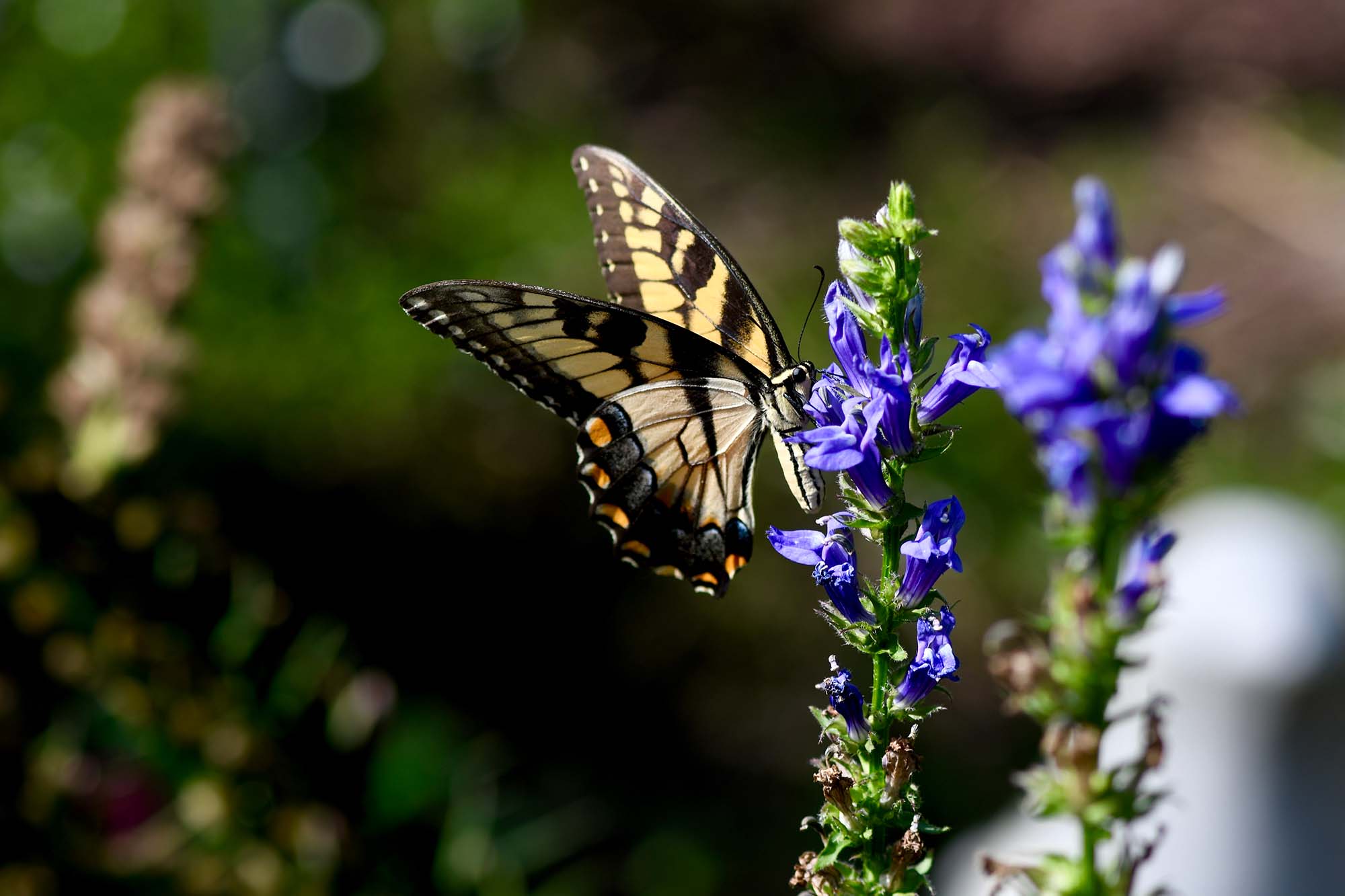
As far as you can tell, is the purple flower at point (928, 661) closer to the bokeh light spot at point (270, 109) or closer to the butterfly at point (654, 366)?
the butterfly at point (654, 366)

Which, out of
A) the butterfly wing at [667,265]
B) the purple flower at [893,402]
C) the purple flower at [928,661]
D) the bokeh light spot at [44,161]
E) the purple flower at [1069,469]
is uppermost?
the bokeh light spot at [44,161]

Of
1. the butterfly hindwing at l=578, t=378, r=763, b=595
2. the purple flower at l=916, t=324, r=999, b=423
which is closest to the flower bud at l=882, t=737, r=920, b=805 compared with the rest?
the purple flower at l=916, t=324, r=999, b=423

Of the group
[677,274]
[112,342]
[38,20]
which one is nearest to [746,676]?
[677,274]

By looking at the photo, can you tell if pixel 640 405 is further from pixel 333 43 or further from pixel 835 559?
pixel 333 43

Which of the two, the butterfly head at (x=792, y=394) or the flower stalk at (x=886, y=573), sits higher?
the butterfly head at (x=792, y=394)

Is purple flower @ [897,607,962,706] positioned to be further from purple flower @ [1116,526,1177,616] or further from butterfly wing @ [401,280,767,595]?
butterfly wing @ [401,280,767,595]

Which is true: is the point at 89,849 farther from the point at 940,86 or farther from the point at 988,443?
the point at 940,86

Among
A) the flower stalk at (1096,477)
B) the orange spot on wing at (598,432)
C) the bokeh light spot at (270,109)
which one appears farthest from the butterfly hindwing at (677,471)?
the bokeh light spot at (270,109)
